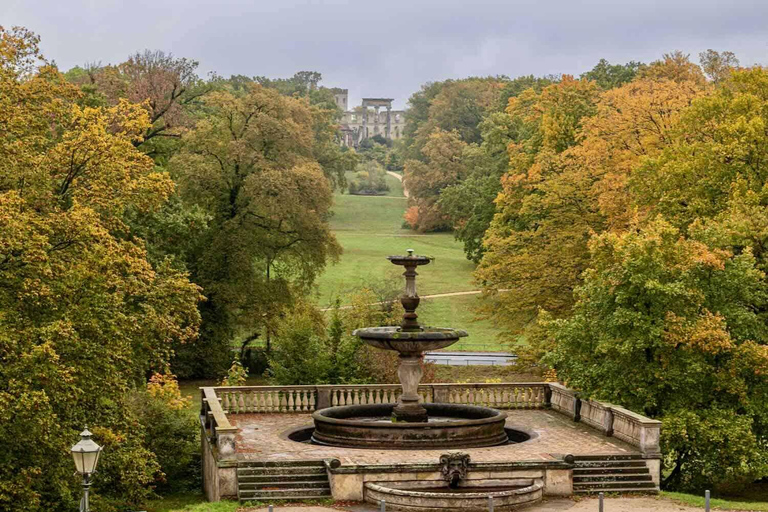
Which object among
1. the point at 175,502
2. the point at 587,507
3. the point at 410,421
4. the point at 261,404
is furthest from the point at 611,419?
the point at 175,502

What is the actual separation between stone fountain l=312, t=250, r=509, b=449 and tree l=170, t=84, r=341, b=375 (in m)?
25.2

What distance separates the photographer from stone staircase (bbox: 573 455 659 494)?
2678 centimetres

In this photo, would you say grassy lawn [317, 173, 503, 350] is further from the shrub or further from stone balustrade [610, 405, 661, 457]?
stone balustrade [610, 405, 661, 457]

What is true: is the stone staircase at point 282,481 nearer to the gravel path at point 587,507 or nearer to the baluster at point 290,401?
the gravel path at point 587,507

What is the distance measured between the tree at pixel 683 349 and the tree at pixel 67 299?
11.7m

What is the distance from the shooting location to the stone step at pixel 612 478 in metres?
26.8

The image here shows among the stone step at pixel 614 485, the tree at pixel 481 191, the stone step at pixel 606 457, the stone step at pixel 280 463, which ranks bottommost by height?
the stone step at pixel 614 485

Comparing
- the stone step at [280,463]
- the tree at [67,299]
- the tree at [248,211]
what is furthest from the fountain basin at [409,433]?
the tree at [248,211]

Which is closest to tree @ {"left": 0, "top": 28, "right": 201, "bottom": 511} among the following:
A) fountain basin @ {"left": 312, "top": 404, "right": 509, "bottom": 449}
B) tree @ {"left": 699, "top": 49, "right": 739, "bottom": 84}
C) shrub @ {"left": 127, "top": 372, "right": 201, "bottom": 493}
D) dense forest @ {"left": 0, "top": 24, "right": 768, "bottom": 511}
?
dense forest @ {"left": 0, "top": 24, "right": 768, "bottom": 511}

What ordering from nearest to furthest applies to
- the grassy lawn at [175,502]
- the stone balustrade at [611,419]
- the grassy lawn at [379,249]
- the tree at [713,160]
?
the stone balustrade at [611,419]
the grassy lawn at [175,502]
the tree at [713,160]
the grassy lawn at [379,249]

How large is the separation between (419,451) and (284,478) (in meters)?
3.47

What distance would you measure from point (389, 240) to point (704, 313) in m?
83.5

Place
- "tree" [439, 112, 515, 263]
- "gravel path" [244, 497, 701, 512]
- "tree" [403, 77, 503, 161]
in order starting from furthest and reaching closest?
"tree" [403, 77, 503, 161]
"tree" [439, 112, 515, 263]
"gravel path" [244, 497, 701, 512]

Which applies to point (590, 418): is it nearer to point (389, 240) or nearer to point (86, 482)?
point (86, 482)
